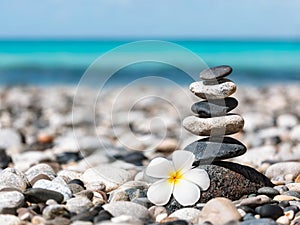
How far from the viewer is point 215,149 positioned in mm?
3678

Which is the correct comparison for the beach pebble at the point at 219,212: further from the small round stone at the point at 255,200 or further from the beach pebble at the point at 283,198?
the beach pebble at the point at 283,198

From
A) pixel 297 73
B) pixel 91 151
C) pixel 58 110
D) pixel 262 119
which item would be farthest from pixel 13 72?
pixel 91 151

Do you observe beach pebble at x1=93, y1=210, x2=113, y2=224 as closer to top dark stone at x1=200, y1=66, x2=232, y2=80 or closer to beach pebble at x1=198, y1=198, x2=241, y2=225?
beach pebble at x1=198, y1=198, x2=241, y2=225

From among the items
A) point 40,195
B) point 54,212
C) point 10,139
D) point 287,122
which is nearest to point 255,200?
point 54,212

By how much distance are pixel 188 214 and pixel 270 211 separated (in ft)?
1.49

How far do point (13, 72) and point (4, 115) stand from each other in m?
16.2

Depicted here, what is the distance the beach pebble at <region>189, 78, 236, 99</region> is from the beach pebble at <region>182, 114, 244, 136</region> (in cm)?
14

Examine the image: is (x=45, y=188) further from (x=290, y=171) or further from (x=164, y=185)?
(x=290, y=171)

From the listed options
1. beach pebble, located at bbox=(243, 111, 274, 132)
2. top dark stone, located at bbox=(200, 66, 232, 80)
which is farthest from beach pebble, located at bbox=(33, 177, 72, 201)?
beach pebble, located at bbox=(243, 111, 274, 132)

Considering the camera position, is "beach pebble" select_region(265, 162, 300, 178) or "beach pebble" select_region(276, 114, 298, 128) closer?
"beach pebble" select_region(265, 162, 300, 178)

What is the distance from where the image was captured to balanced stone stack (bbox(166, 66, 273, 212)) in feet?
11.9

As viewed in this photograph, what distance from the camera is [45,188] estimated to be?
11.6 ft

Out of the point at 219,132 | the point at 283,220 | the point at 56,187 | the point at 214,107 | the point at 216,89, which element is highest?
the point at 216,89

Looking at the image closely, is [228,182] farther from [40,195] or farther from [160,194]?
[40,195]
